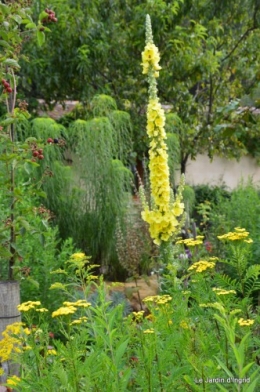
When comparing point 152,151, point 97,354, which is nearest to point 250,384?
point 97,354

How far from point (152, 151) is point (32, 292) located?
183 centimetres

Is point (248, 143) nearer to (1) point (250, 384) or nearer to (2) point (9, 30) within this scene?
(2) point (9, 30)

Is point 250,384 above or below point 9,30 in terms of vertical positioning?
below

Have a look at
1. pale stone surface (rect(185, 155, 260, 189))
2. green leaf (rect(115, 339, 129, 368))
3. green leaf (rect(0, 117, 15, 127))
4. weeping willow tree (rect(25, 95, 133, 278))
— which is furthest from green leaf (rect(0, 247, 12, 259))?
pale stone surface (rect(185, 155, 260, 189))

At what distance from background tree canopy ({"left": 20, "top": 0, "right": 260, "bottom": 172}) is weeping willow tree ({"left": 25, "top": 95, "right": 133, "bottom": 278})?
164 cm

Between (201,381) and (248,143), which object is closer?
(201,381)

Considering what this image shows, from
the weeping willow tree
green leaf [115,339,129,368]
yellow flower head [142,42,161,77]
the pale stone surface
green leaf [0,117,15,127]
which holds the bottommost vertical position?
the pale stone surface

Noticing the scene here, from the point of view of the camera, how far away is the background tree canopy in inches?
377

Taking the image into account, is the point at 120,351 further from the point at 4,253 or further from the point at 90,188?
the point at 90,188

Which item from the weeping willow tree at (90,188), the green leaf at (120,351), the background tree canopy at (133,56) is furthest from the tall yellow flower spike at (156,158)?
the background tree canopy at (133,56)

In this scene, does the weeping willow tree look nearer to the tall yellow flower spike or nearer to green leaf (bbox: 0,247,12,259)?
green leaf (bbox: 0,247,12,259)

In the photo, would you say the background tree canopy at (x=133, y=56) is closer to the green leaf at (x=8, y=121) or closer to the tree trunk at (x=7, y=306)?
→ the green leaf at (x=8, y=121)

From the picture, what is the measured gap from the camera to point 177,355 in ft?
6.21

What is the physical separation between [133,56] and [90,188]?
3.72 m
